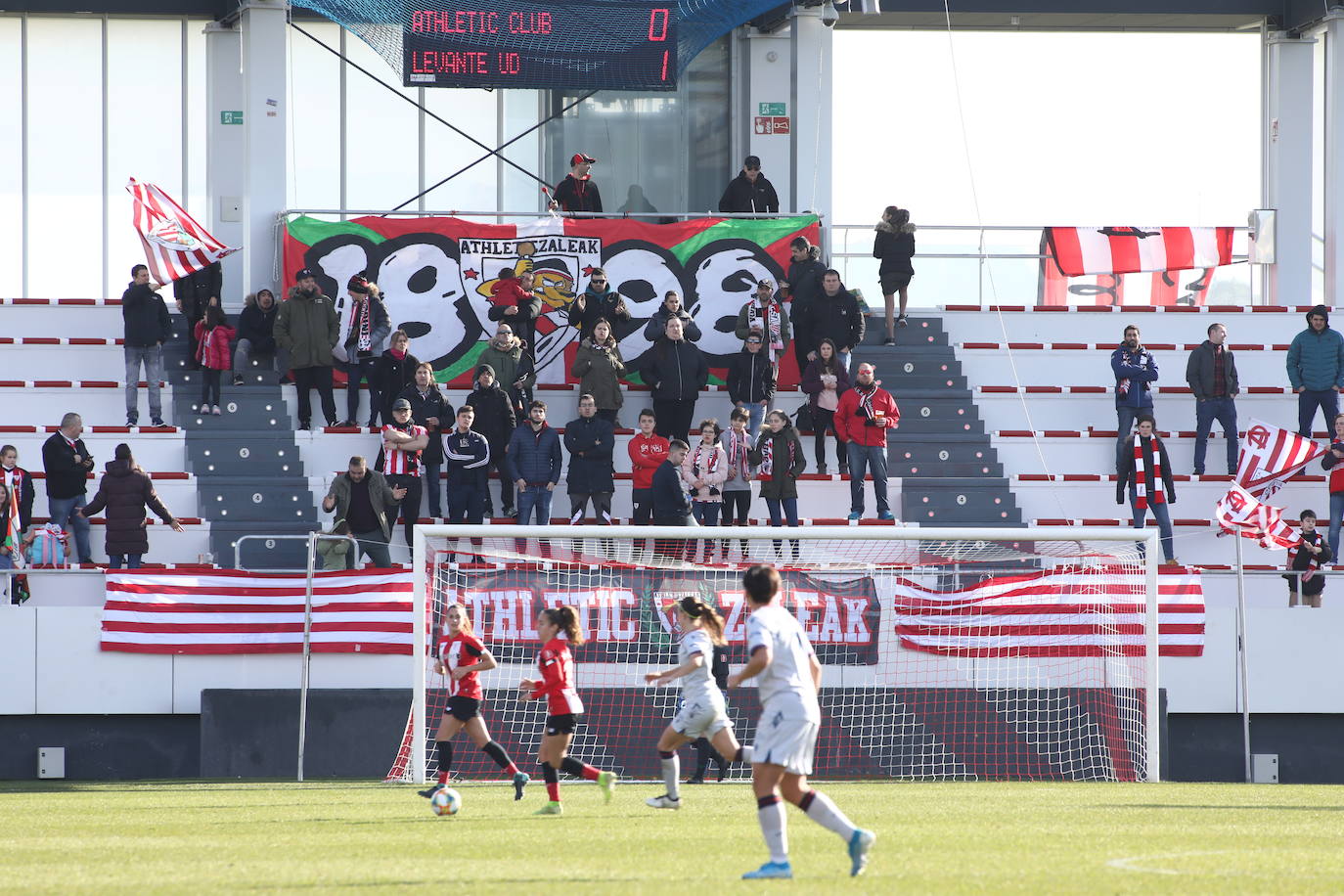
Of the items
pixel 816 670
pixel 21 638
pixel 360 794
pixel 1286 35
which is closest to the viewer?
pixel 816 670

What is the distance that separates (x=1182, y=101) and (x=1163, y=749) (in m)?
16.2

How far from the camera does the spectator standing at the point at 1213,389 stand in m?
21.8

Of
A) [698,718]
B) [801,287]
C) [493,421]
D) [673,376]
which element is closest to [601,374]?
[673,376]

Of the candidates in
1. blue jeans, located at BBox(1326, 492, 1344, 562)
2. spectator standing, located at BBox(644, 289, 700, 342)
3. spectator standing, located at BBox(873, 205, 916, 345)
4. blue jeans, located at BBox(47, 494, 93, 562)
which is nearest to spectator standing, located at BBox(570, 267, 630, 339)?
spectator standing, located at BBox(644, 289, 700, 342)

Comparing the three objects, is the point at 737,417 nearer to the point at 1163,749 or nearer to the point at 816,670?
the point at 1163,749

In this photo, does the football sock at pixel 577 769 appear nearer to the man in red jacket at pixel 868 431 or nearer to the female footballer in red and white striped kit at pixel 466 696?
the female footballer in red and white striped kit at pixel 466 696

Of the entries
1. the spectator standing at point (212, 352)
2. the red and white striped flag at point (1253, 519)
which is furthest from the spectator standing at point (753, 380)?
the spectator standing at point (212, 352)

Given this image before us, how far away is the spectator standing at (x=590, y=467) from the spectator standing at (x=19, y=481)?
18.7ft

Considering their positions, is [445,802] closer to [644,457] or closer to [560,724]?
[560,724]

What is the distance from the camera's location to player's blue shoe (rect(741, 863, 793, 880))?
26.6 feet

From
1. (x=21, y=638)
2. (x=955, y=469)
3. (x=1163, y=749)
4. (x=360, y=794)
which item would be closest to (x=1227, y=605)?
(x=1163, y=749)

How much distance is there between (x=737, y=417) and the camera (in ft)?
63.9

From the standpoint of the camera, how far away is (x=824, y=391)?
68.8 ft

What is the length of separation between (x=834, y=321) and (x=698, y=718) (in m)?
10.2
